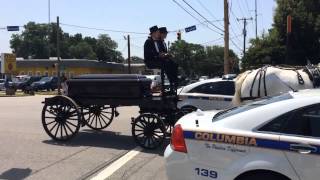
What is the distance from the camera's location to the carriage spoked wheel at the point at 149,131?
11.3 m

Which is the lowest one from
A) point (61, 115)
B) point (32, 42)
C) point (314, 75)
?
point (61, 115)

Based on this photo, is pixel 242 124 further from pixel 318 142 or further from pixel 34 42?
pixel 34 42

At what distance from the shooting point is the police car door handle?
5449 millimetres

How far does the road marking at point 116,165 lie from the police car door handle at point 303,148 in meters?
4.00

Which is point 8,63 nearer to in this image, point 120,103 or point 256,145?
point 120,103

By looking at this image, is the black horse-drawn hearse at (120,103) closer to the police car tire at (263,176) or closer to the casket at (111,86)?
the casket at (111,86)

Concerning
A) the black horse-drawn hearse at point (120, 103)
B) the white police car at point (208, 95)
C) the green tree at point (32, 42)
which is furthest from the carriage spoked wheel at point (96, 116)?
the green tree at point (32, 42)

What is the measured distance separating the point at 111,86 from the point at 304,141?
7.10 meters

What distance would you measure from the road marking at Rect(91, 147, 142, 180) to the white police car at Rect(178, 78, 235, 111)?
3.72 m

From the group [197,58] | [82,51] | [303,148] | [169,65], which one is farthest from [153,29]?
[82,51]

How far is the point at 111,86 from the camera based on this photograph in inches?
478

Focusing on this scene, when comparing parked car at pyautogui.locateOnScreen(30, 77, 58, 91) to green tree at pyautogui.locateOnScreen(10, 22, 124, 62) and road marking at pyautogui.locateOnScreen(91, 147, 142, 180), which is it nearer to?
road marking at pyautogui.locateOnScreen(91, 147, 142, 180)

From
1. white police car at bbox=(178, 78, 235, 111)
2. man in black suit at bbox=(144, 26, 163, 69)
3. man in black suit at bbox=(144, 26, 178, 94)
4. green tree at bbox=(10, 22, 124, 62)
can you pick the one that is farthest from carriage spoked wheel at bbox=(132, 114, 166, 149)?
green tree at bbox=(10, 22, 124, 62)

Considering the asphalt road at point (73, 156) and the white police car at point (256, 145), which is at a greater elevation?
the white police car at point (256, 145)
